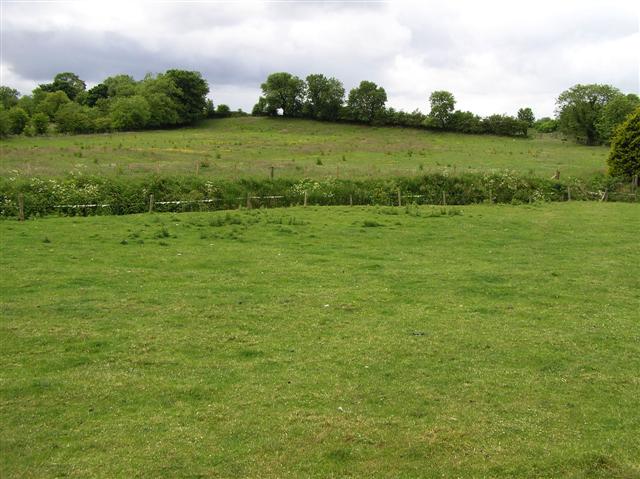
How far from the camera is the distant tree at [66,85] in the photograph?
5123 inches

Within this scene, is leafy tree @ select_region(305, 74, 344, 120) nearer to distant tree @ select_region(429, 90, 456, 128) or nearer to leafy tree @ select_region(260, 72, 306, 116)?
leafy tree @ select_region(260, 72, 306, 116)

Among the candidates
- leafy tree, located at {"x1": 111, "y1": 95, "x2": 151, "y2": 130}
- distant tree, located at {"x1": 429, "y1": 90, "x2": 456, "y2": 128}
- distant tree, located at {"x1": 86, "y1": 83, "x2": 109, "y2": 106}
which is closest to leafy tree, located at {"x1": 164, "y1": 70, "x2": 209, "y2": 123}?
leafy tree, located at {"x1": 111, "y1": 95, "x2": 151, "y2": 130}

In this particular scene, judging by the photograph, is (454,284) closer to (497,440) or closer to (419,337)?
(419,337)

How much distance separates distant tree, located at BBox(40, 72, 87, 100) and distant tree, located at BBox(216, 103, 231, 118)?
43.3 m

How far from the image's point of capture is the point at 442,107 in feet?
308

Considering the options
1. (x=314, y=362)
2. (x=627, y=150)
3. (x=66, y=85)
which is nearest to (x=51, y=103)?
(x=66, y=85)

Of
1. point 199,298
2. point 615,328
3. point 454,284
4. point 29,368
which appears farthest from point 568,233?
point 29,368

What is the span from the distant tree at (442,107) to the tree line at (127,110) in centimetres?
3800

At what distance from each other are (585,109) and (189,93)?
206 feet

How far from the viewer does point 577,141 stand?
83625 mm

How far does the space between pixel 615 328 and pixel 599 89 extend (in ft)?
268

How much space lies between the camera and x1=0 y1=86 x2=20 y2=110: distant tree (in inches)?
4382

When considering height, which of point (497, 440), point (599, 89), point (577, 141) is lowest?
point (497, 440)

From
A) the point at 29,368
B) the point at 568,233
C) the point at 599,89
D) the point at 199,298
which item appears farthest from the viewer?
the point at 599,89
